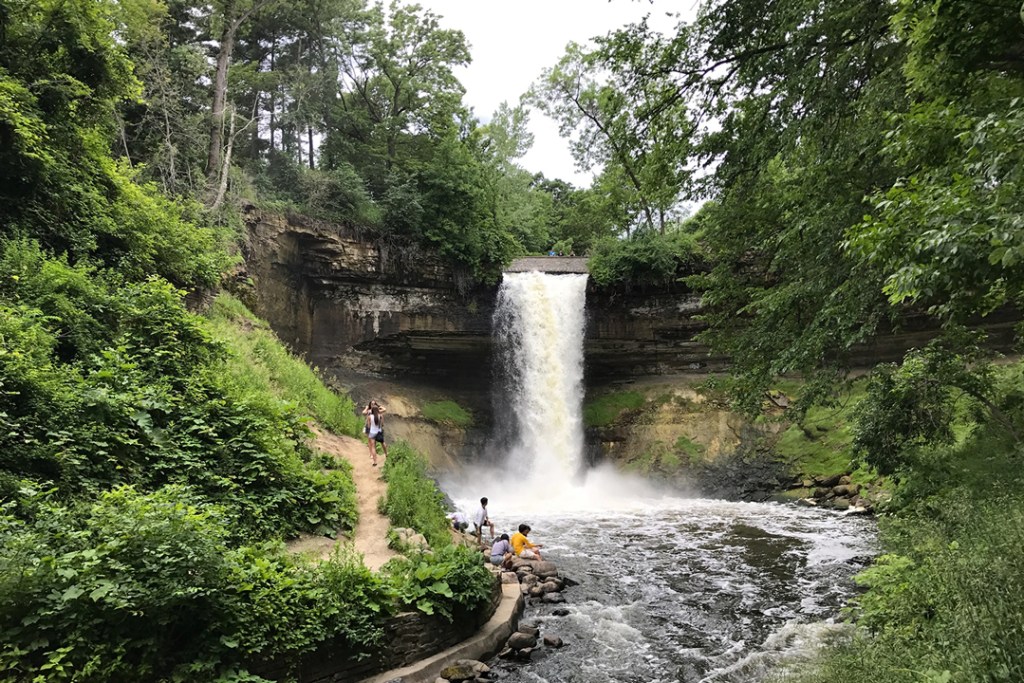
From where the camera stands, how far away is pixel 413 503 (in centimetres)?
951

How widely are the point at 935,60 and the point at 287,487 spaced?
900cm

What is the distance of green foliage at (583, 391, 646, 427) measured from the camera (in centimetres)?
2442

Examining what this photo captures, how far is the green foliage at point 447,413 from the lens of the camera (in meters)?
23.5

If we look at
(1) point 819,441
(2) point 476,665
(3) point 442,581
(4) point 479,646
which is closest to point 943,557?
(2) point 476,665

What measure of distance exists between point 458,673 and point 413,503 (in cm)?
364

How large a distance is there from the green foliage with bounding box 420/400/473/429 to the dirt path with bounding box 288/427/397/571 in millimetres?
9908

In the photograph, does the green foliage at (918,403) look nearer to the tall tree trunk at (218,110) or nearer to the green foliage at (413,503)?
the green foliage at (413,503)

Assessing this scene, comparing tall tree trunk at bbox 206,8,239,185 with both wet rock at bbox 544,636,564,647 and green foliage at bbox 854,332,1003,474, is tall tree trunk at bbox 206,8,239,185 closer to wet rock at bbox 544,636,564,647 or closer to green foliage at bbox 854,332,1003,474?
wet rock at bbox 544,636,564,647

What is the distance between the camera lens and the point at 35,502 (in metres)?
5.39

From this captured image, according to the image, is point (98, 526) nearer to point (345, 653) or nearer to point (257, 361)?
point (345, 653)

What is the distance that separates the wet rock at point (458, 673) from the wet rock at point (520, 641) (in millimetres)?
1032

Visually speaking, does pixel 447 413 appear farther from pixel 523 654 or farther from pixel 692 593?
pixel 523 654

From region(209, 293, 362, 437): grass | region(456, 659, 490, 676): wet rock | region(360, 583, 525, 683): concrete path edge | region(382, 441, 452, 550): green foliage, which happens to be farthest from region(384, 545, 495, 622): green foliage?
region(209, 293, 362, 437): grass

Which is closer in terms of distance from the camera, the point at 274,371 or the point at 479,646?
the point at 479,646
